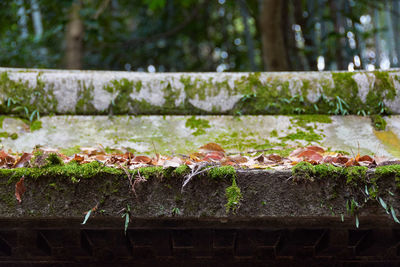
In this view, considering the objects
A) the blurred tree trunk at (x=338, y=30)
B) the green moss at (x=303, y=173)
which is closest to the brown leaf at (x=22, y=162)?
the green moss at (x=303, y=173)

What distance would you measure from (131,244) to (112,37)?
25.4 ft

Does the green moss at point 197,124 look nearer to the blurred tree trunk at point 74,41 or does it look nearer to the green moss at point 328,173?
the green moss at point 328,173

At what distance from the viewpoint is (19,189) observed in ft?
4.17

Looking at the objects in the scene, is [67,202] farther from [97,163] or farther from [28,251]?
[28,251]

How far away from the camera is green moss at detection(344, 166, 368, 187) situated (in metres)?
1.25

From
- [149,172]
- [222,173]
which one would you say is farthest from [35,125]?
[222,173]

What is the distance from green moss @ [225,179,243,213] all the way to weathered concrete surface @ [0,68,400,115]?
1.13 meters

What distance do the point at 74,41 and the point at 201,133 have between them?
4.60 meters

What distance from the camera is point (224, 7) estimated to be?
867cm

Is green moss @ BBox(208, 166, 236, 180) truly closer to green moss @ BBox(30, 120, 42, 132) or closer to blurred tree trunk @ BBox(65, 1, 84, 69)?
green moss @ BBox(30, 120, 42, 132)

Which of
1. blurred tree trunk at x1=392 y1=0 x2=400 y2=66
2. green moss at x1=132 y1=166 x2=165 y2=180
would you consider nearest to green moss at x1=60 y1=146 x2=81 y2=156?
green moss at x1=132 y1=166 x2=165 y2=180

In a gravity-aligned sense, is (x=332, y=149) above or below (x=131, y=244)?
above

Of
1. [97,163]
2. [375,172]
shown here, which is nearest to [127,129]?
[97,163]

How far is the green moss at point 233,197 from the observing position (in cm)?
125
